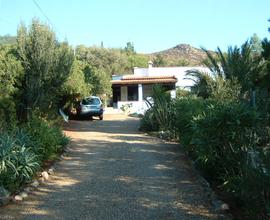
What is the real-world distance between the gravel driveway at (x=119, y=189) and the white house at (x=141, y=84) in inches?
1135

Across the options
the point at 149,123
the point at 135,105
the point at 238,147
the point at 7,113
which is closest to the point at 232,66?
the point at 149,123

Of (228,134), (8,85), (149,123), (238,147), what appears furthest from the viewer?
(149,123)

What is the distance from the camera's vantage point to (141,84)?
47062mm

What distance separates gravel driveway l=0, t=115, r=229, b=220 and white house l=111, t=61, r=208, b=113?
94.6 ft

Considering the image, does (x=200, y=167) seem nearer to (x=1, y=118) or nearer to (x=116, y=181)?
(x=116, y=181)

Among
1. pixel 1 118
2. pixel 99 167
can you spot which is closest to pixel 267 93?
pixel 99 167

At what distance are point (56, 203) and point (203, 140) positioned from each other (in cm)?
294

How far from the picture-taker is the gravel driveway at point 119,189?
8.17 meters

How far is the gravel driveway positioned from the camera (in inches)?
322

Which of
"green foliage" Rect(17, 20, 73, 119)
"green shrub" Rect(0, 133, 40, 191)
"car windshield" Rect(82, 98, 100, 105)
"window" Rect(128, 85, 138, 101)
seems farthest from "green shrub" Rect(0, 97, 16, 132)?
"window" Rect(128, 85, 138, 101)

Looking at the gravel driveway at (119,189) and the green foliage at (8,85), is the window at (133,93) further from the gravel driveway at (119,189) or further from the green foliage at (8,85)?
the gravel driveway at (119,189)

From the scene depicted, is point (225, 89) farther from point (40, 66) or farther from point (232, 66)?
point (40, 66)

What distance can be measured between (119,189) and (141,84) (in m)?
37.3

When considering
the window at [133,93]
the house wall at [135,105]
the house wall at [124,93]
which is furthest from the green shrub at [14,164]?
the house wall at [124,93]
